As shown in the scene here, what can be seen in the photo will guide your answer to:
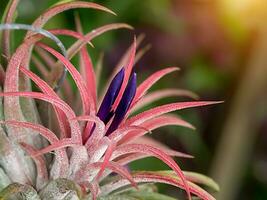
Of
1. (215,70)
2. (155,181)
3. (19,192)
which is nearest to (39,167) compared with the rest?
(19,192)

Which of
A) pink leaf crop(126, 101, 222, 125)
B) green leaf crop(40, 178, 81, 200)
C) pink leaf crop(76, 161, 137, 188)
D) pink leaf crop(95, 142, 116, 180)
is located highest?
pink leaf crop(126, 101, 222, 125)

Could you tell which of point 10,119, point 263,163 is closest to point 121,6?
point 263,163

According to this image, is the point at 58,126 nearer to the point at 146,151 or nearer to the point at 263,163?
the point at 146,151

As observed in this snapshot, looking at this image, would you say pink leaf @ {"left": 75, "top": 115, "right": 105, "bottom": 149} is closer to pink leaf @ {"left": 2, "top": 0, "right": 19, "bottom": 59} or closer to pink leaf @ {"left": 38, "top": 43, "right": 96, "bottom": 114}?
pink leaf @ {"left": 38, "top": 43, "right": 96, "bottom": 114}

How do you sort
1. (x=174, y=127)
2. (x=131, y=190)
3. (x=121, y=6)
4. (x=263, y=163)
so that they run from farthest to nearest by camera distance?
(x=263, y=163) < (x=174, y=127) < (x=121, y=6) < (x=131, y=190)

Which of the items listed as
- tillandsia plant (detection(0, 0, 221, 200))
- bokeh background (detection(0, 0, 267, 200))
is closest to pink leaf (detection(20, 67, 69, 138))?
tillandsia plant (detection(0, 0, 221, 200))

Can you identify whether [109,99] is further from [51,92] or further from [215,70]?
[215,70]
